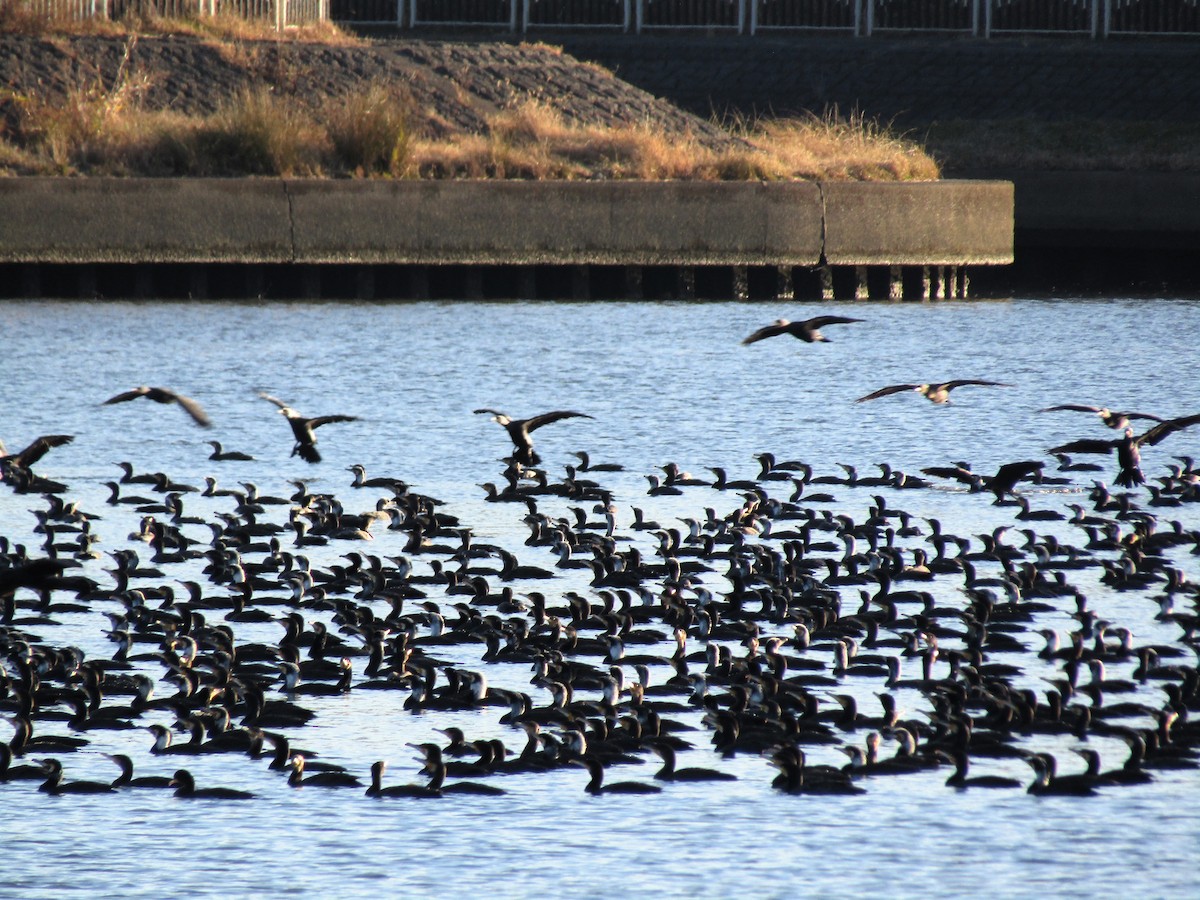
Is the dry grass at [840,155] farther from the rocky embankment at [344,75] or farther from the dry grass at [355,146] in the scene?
the rocky embankment at [344,75]

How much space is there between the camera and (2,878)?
13000mm

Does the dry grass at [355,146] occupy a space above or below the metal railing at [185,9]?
below

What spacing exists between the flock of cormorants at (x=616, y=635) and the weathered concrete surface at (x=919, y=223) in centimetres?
1889

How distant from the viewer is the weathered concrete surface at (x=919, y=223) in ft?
144

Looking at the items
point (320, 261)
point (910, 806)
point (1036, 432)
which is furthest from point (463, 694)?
point (320, 261)

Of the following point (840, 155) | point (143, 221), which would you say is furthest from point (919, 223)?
point (143, 221)

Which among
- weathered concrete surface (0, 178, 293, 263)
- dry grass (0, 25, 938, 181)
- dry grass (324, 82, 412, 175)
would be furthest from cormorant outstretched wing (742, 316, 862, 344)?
dry grass (0, 25, 938, 181)

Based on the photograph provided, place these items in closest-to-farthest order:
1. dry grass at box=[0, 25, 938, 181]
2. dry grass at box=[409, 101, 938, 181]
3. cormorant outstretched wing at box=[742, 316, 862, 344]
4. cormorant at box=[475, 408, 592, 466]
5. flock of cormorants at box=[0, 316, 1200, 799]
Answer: flock of cormorants at box=[0, 316, 1200, 799], cormorant outstretched wing at box=[742, 316, 862, 344], cormorant at box=[475, 408, 592, 466], dry grass at box=[0, 25, 938, 181], dry grass at box=[409, 101, 938, 181]

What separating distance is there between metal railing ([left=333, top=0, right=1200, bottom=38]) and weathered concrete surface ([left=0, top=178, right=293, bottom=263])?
19155 mm

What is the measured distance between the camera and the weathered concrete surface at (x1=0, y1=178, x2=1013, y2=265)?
4091 centimetres

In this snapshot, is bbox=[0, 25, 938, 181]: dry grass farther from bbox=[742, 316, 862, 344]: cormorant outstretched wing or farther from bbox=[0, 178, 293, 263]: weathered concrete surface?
bbox=[742, 316, 862, 344]: cormorant outstretched wing

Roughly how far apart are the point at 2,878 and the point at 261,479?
14.8 metres

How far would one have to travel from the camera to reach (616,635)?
18078mm

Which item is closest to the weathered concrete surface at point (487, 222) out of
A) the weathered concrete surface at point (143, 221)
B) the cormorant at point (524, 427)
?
the weathered concrete surface at point (143, 221)
